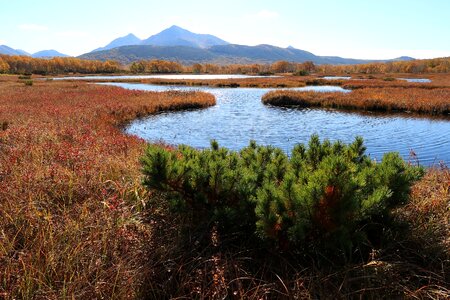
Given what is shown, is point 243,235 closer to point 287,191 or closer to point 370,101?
point 287,191

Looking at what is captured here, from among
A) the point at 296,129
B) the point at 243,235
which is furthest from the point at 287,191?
the point at 296,129

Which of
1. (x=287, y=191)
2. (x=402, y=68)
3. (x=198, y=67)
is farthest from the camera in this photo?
(x=198, y=67)

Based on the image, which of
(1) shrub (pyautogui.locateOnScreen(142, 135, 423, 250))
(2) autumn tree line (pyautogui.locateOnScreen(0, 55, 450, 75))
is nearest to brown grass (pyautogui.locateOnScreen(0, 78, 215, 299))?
(1) shrub (pyautogui.locateOnScreen(142, 135, 423, 250))

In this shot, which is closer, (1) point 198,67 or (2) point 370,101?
(2) point 370,101

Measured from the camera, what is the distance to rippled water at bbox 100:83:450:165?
1848cm

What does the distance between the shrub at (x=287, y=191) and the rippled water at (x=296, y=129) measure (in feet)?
42.3

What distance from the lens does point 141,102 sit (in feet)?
105

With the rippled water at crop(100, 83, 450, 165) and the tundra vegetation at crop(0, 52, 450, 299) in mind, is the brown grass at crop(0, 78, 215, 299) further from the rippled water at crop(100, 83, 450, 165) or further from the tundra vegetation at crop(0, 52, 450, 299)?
the rippled water at crop(100, 83, 450, 165)

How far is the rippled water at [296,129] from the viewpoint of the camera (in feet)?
60.6

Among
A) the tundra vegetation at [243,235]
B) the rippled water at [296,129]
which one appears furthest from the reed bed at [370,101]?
the tundra vegetation at [243,235]

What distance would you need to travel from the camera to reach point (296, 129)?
75.5 feet

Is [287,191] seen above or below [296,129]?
above

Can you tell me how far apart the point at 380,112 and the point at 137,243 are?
103 ft

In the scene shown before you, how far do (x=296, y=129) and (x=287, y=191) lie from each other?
20277 mm
